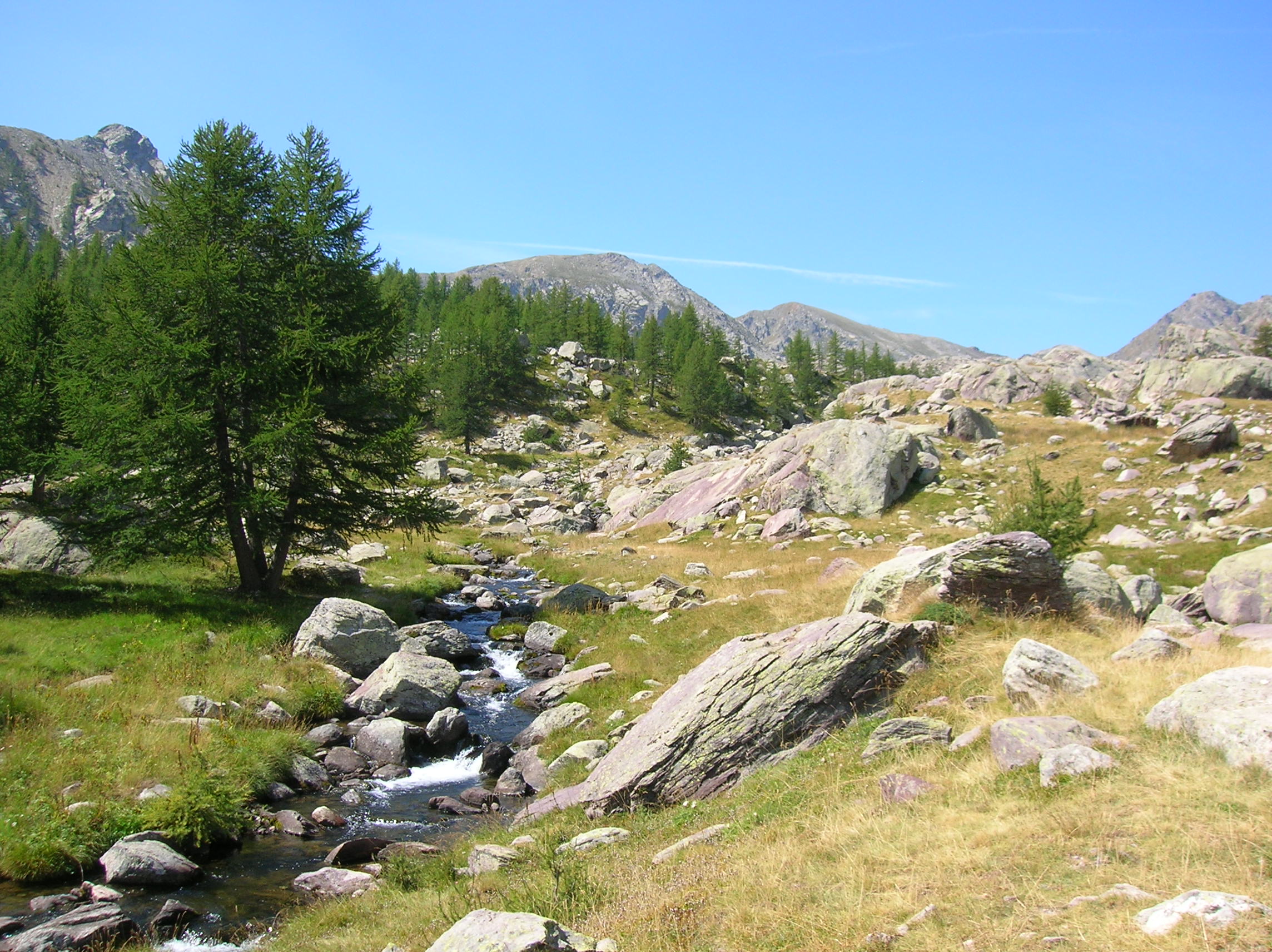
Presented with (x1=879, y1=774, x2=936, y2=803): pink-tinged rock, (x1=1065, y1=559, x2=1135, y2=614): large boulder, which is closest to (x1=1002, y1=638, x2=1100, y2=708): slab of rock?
(x1=879, y1=774, x2=936, y2=803): pink-tinged rock

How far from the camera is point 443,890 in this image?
27.0 ft

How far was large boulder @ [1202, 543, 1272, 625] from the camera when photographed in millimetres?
16891

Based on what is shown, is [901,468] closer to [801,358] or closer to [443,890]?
[443,890]

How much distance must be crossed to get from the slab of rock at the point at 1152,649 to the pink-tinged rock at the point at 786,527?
920 inches

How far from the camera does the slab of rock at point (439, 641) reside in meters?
19.5

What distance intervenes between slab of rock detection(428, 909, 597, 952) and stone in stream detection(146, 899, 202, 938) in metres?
4.65

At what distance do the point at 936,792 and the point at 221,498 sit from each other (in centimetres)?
1968

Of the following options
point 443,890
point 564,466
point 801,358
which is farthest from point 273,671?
point 801,358

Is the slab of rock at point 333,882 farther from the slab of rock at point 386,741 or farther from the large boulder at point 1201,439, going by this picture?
the large boulder at point 1201,439

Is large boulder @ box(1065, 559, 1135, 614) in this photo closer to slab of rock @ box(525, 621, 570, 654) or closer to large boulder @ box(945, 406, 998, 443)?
slab of rock @ box(525, 621, 570, 654)

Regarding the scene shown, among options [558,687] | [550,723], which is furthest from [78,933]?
[558,687]

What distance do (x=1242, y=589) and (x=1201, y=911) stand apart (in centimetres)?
1691

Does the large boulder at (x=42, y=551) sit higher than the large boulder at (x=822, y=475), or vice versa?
the large boulder at (x=822, y=475)

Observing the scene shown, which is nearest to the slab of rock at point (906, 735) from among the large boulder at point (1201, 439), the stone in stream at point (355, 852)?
the stone in stream at point (355, 852)
